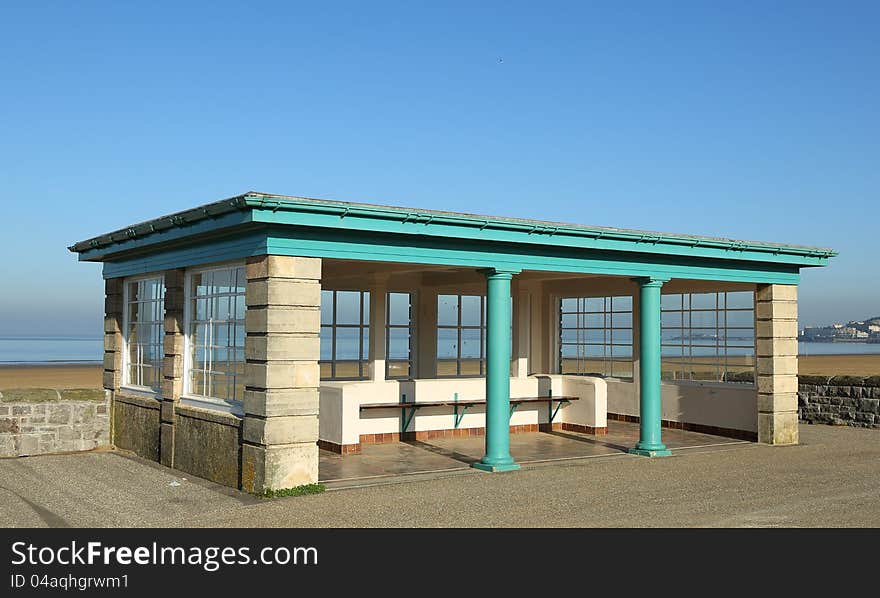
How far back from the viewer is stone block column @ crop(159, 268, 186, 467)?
1177cm

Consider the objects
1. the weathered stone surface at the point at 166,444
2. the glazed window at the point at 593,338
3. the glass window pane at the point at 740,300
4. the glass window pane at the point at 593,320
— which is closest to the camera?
the weathered stone surface at the point at 166,444

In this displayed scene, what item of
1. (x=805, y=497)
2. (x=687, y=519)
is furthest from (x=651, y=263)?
(x=687, y=519)

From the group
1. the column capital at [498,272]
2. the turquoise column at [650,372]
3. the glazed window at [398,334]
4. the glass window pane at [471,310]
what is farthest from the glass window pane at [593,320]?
the column capital at [498,272]

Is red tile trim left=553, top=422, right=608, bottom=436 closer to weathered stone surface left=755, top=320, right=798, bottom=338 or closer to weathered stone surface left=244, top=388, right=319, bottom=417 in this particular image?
weathered stone surface left=755, top=320, right=798, bottom=338

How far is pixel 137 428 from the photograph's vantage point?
1308cm

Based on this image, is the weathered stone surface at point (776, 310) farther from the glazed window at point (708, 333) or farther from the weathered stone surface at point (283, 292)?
the weathered stone surface at point (283, 292)

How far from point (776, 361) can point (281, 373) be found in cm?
825

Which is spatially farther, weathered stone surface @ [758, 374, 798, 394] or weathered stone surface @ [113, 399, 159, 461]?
weathered stone surface @ [758, 374, 798, 394]

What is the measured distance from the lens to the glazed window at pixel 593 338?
17484 mm

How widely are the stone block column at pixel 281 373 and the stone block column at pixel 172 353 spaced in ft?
7.42

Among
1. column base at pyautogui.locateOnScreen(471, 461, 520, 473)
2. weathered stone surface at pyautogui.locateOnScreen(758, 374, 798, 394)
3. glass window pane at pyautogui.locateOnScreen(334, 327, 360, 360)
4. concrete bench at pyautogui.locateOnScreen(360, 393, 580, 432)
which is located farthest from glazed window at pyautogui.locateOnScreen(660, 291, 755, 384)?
glass window pane at pyautogui.locateOnScreen(334, 327, 360, 360)

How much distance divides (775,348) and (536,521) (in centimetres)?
745

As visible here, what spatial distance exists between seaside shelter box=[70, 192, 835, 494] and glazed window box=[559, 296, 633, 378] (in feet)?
0.13
